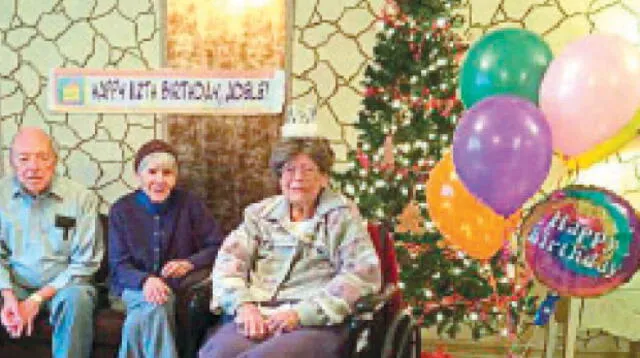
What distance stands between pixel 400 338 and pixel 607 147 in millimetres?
1010

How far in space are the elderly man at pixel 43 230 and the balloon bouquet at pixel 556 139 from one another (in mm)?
1671

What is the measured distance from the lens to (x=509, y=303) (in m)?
3.22

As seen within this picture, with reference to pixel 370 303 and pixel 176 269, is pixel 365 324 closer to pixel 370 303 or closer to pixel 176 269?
pixel 370 303

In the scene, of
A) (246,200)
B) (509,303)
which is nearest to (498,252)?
(509,303)

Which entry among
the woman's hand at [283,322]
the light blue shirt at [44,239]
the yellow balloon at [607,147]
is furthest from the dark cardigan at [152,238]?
the yellow balloon at [607,147]

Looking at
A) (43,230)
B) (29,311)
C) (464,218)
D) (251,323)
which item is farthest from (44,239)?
(464,218)

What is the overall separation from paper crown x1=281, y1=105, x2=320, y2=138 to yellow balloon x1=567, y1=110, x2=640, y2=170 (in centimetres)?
97

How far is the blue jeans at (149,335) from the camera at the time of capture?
2.85m

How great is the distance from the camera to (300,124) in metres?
2.77

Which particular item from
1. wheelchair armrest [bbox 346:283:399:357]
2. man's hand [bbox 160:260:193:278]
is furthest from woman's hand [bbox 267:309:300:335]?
man's hand [bbox 160:260:193:278]

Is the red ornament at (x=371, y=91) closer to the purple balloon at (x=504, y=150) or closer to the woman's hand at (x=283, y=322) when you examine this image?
the purple balloon at (x=504, y=150)

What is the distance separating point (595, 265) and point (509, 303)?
807mm

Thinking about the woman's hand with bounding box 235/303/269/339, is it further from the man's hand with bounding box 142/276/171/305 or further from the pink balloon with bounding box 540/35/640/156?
the pink balloon with bounding box 540/35/640/156

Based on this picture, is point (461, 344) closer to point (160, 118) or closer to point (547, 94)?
point (547, 94)
